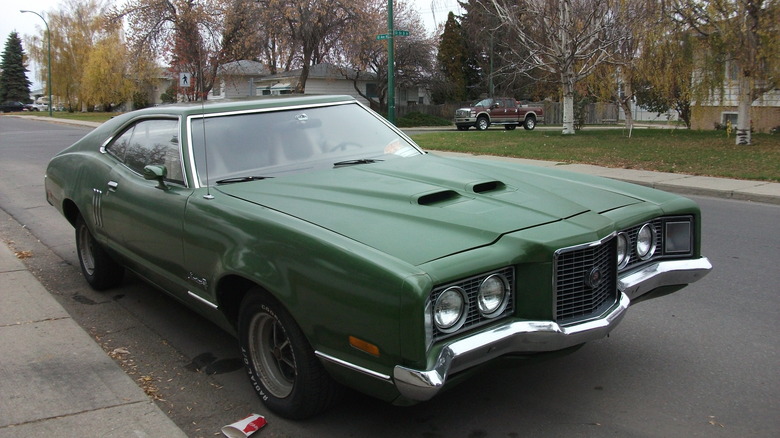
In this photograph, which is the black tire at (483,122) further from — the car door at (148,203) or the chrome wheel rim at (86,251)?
the car door at (148,203)

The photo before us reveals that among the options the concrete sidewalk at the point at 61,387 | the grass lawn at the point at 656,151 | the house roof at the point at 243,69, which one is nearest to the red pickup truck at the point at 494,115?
the grass lawn at the point at 656,151

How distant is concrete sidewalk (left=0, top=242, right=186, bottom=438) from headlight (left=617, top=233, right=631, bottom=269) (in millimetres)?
2373

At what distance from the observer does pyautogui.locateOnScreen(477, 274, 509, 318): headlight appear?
294 centimetres

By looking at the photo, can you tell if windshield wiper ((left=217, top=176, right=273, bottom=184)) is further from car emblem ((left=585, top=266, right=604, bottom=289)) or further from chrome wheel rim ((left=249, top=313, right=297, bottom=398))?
car emblem ((left=585, top=266, right=604, bottom=289))

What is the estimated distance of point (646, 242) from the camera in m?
3.84

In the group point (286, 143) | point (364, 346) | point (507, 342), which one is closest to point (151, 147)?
point (286, 143)

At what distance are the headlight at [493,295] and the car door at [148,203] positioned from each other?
1903 millimetres

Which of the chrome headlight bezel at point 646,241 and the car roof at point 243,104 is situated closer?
the chrome headlight bezel at point 646,241

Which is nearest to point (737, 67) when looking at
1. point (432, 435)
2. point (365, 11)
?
point (432, 435)

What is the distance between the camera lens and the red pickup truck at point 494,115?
3756 cm

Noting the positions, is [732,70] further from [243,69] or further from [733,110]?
[243,69]

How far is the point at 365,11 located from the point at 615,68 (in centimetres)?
1649

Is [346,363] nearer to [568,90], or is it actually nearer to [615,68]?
[568,90]

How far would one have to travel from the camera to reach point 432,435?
11.0 ft
